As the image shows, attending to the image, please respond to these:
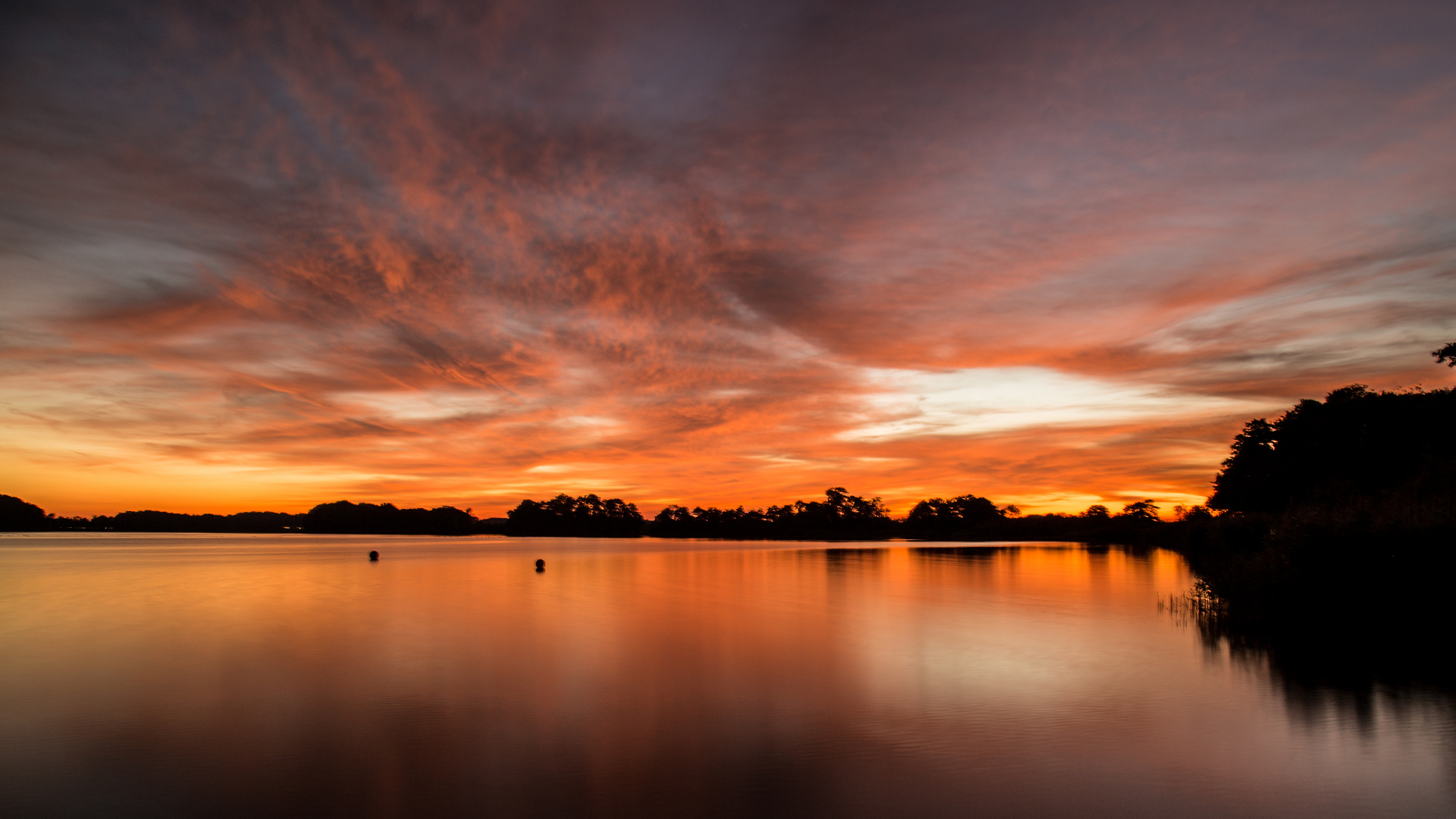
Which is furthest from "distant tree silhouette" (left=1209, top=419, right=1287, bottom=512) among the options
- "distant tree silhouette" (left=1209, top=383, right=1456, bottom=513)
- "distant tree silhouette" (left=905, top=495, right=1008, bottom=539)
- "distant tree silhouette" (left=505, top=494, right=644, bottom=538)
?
"distant tree silhouette" (left=505, top=494, right=644, bottom=538)

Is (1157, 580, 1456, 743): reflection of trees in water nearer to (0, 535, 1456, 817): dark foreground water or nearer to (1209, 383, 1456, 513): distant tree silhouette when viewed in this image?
(0, 535, 1456, 817): dark foreground water

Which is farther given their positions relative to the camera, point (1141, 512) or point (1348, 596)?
point (1141, 512)

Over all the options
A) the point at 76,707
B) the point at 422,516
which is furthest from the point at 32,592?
the point at 422,516

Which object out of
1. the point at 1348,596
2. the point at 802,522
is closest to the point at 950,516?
the point at 802,522

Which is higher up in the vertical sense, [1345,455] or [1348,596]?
[1345,455]

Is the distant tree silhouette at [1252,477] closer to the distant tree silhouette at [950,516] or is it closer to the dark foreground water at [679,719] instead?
the dark foreground water at [679,719]

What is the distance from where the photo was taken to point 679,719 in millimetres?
12594

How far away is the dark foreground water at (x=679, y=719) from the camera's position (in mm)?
8852

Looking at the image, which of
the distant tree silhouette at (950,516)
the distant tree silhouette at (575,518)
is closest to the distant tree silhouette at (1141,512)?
the distant tree silhouette at (950,516)

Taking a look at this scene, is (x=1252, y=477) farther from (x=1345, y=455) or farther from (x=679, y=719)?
(x=679, y=719)

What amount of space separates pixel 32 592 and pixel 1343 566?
47.5m

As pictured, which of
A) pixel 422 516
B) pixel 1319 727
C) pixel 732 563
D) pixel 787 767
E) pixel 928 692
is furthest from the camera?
pixel 422 516

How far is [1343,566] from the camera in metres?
17.1

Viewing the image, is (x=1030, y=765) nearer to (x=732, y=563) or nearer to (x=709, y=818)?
(x=709, y=818)
